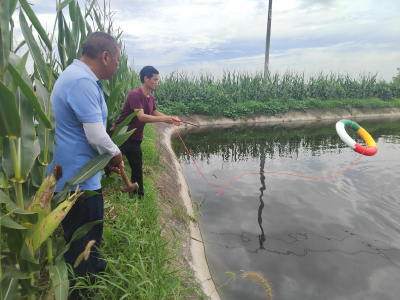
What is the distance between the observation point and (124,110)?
12.4 feet

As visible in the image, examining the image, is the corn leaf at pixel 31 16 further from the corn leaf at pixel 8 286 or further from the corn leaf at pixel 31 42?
the corn leaf at pixel 8 286

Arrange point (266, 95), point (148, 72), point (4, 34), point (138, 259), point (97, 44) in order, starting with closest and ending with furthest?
point (4, 34) → point (97, 44) → point (138, 259) → point (148, 72) → point (266, 95)

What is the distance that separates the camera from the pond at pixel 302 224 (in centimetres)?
319

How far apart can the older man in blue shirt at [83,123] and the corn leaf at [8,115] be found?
0.50 meters

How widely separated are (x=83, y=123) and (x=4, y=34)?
0.68 metres

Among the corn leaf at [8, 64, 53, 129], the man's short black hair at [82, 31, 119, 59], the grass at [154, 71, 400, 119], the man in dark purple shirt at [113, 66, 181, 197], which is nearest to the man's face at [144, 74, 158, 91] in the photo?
the man in dark purple shirt at [113, 66, 181, 197]

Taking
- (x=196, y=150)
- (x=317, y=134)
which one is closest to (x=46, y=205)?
(x=196, y=150)

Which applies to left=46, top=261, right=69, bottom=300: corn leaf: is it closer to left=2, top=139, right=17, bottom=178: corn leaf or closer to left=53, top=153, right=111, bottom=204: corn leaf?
left=53, top=153, right=111, bottom=204: corn leaf

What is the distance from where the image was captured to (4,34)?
1285 millimetres

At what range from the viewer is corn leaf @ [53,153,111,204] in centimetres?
178

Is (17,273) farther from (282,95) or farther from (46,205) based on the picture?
(282,95)

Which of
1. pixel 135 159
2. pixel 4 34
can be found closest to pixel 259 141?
pixel 135 159

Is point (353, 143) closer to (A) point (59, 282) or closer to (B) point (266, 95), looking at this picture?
(A) point (59, 282)

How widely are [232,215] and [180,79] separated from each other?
535 inches
